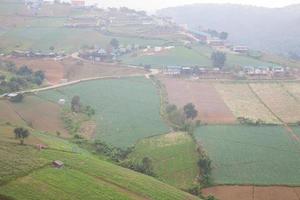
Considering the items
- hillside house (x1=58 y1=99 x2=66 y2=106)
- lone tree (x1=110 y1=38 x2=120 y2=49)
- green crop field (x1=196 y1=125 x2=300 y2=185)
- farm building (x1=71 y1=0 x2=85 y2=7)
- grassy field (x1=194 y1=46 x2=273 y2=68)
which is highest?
farm building (x1=71 y1=0 x2=85 y2=7)

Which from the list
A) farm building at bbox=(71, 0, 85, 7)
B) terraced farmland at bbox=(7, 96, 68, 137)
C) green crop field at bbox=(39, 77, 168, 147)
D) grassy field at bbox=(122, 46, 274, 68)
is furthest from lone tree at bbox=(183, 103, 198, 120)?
farm building at bbox=(71, 0, 85, 7)

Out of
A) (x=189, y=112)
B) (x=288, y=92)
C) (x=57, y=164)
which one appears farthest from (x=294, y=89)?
(x=57, y=164)

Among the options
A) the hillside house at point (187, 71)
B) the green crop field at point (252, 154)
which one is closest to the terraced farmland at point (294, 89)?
the green crop field at point (252, 154)

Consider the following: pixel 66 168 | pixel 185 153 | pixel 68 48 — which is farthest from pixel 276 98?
pixel 68 48

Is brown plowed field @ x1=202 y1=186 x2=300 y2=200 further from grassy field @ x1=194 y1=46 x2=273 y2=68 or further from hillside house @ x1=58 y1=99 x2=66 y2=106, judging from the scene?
grassy field @ x1=194 y1=46 x2=273 y2=68

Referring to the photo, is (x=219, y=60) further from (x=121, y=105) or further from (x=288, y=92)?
(x=121, y=105)

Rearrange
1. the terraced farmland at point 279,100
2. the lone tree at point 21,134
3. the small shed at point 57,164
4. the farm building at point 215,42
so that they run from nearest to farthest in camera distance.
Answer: the small shed at point 57,164
the lone tree at point 21,134
the terraced farmland at point 279,100
the farm building at point 215,42

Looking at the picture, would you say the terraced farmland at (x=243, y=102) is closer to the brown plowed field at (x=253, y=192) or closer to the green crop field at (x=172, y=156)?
the green crop field at (x=172, y=156)
